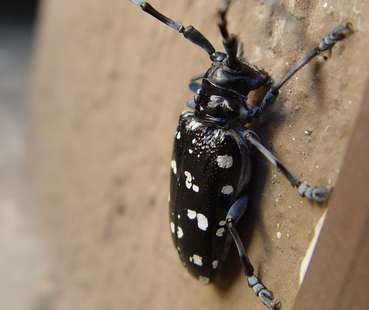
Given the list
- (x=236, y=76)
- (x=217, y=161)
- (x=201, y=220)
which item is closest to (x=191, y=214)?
(x=201, y=220)

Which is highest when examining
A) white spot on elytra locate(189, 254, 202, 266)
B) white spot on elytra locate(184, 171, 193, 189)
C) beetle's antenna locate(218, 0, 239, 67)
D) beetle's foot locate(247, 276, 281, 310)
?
beetle's antenna locate(218, 0, 239, 67)

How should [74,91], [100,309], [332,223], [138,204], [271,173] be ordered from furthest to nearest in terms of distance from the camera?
[74,91], [100,309], [138,204], [271,173], [332,223]

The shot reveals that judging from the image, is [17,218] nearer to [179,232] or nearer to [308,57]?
[179,232]

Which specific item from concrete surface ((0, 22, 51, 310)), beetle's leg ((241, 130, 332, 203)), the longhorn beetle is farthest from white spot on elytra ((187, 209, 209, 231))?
concrete surface ((0, 22, 51, 310))

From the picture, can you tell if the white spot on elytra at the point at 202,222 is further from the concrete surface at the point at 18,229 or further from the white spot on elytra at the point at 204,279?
the concrete surface at the point at 18,229

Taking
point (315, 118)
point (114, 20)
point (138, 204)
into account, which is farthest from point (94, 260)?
point (315, 118)

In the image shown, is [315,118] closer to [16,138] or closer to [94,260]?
[94,260]

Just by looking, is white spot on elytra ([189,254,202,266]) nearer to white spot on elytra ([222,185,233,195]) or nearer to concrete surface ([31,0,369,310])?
concrete surface ([31,0,369,310])
